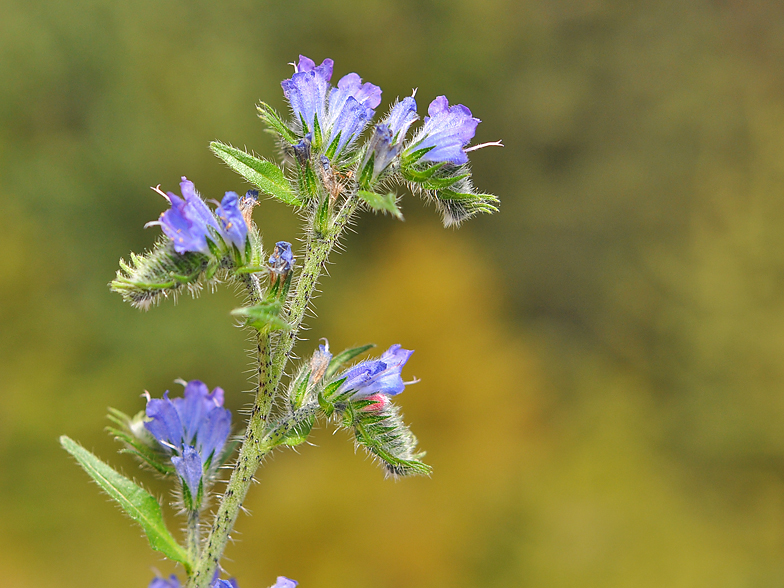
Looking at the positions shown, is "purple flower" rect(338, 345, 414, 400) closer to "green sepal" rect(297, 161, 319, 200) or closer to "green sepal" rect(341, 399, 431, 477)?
"green sepal" rect(341, 399, 431, 477)

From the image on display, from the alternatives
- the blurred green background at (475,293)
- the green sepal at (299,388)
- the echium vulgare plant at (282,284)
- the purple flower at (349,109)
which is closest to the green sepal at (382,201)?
the echium vulgare plant at (282,284)

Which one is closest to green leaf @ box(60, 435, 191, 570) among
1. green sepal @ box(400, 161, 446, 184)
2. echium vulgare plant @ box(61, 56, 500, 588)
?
echium vulgare plant @ box(61, 56, 500, 588)

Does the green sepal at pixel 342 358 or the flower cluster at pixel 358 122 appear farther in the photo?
the flower cluster at pixel 358 122

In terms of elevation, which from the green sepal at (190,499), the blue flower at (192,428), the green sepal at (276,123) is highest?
the green sepal at (276,123)

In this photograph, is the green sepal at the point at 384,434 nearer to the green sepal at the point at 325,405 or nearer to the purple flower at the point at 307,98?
the green sepal at the point at 325,405

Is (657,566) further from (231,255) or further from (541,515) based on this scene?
(231,255)

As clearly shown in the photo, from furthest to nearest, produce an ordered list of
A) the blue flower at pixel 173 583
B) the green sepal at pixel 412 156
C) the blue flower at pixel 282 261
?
the green sepal at pixel 412 156 → the blue flower at pixel 282 261 → the blue flower at pixel 173 583
